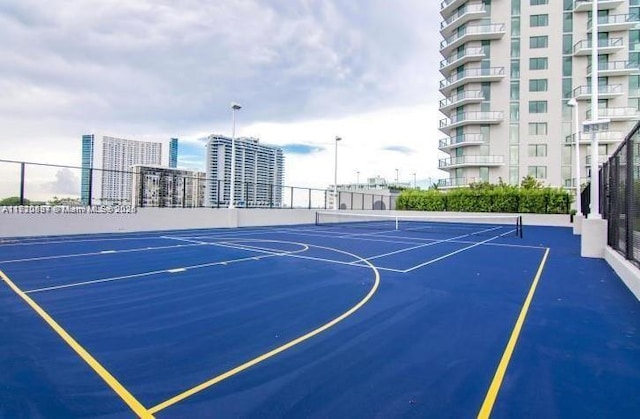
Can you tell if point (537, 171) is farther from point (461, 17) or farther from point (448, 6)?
point (448, 6)

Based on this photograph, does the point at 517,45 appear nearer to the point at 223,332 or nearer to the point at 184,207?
the point at 184,207

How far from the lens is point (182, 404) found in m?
3.06

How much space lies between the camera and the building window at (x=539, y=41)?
4938 cm

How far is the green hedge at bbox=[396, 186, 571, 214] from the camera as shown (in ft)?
110

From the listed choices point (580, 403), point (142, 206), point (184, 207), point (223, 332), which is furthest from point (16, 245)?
point (580, 403)

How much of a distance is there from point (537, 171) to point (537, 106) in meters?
8.87

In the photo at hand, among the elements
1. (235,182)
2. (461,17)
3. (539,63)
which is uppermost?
(461,17)

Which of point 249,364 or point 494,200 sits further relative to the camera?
point 494,200

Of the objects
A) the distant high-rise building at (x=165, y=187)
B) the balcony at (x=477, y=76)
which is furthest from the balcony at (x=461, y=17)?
the distant high-rise building at (x=165, y=187)

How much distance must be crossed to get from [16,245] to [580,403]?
16195 mm

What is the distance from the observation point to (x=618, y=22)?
46219mm

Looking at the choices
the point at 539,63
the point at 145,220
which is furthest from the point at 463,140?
the point at 145,220

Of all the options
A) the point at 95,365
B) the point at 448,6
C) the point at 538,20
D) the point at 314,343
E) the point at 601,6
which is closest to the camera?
the point at 95,365

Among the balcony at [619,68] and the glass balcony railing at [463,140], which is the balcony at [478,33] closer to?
the balcony at [619,68]
